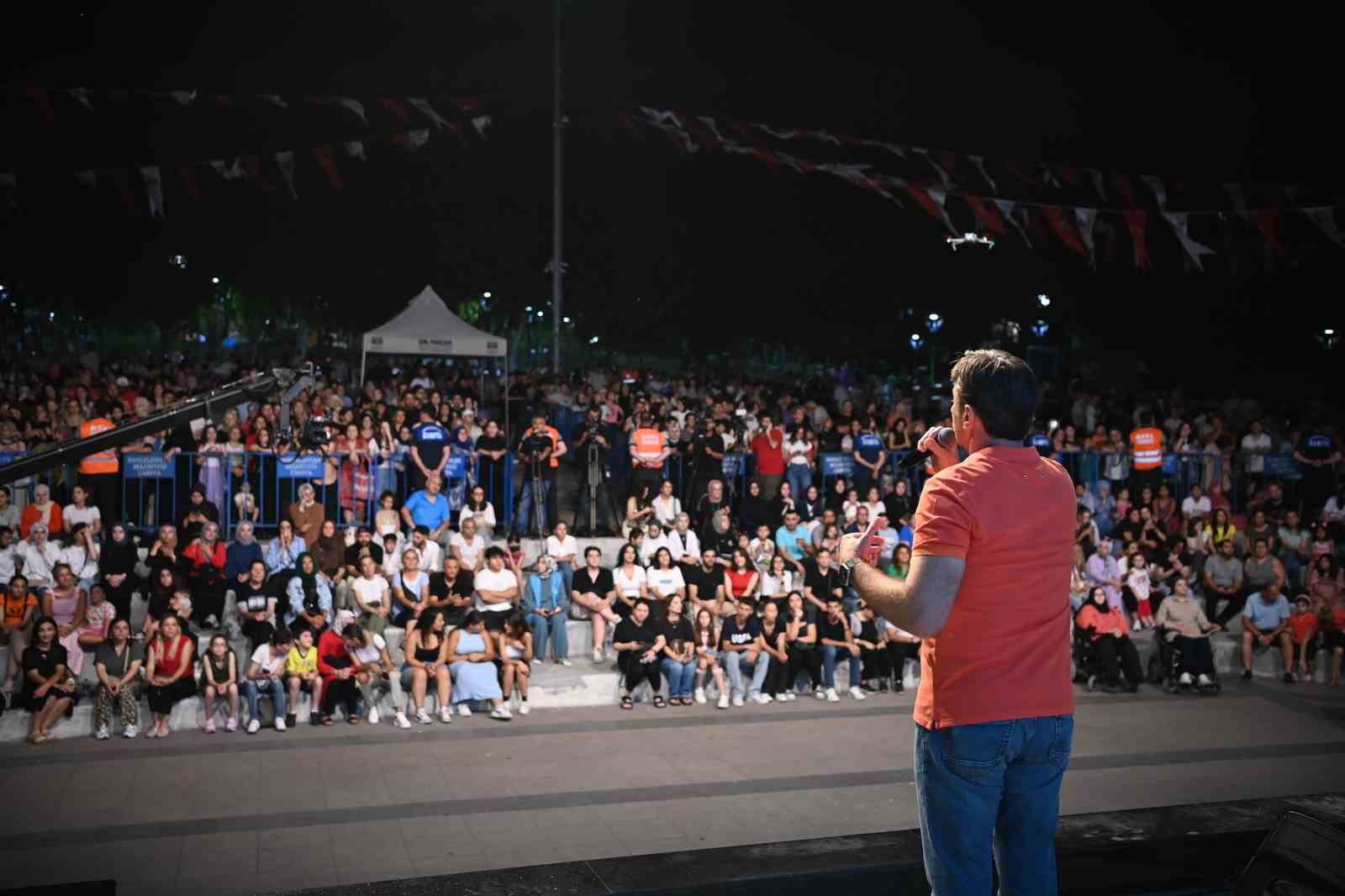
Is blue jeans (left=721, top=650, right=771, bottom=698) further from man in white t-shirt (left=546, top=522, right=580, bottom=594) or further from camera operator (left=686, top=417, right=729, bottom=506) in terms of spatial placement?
camera operator (left=686, top=417, right=729, bottom=506)

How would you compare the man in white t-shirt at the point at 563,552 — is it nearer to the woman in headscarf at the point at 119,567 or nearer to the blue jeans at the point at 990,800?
the woman in headscarf at the point at 119,567

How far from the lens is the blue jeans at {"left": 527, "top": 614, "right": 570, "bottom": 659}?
11.1 meters

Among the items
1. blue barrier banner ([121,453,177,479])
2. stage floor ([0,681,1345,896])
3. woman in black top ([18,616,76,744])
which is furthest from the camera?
blue barrier banner ([121,453,177,479])

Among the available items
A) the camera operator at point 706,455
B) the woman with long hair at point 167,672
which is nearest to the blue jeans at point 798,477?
the camera operator at point 706,455

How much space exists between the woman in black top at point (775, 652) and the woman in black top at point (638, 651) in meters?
1.01

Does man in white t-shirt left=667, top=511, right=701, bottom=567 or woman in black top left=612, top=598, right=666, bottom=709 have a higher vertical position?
man in white t-shirt left=667, top=511, right=701, bottom=567

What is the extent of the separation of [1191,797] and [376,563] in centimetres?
708

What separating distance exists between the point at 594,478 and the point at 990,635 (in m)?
11.1

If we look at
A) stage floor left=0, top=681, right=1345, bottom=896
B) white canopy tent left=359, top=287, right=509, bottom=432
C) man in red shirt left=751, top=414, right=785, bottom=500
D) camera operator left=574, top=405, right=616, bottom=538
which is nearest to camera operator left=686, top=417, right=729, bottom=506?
man in red shirt left=751, top=414, right=785, bottom=500

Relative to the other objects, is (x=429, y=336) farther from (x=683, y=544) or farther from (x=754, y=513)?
(x=683, y=544)

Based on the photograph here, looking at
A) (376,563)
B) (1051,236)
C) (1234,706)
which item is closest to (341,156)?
(1051,236)

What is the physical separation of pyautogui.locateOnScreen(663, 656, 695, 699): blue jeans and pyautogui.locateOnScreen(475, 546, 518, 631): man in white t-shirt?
5.23 feet

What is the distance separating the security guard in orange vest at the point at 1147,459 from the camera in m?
14.4

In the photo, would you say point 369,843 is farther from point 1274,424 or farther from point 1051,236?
point 1051,236
